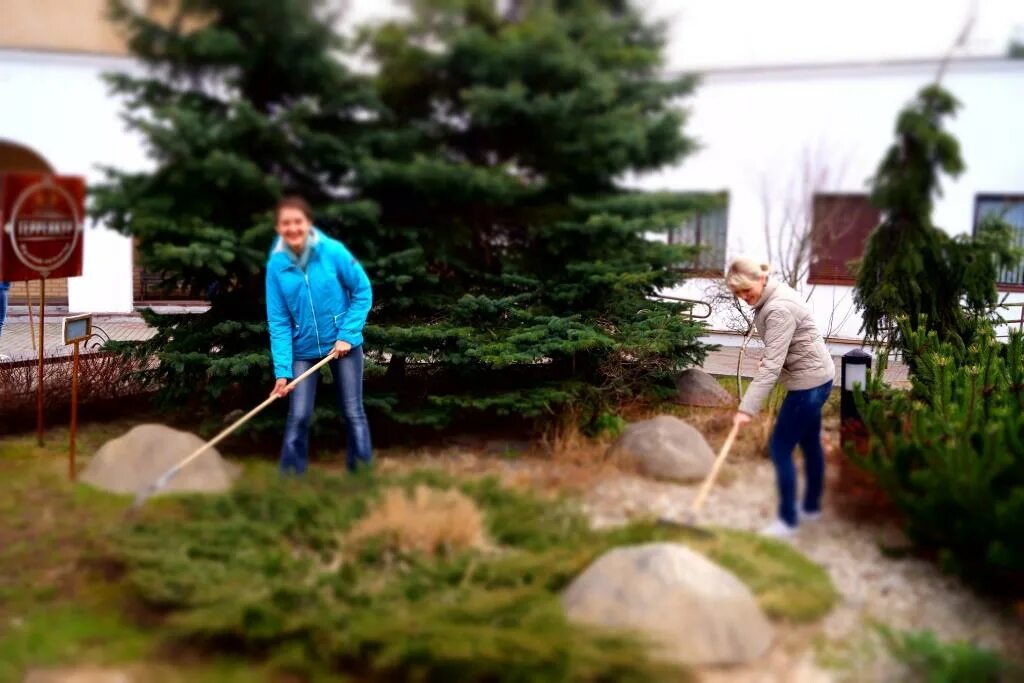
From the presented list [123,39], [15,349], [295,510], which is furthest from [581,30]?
[15,349]

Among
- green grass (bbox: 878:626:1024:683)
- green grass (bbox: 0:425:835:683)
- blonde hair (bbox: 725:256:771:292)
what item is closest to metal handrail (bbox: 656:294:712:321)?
blonde hair (bbox: 725:256:771:292)

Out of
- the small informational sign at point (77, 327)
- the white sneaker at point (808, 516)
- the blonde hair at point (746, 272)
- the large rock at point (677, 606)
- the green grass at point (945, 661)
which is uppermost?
the blonde hair at point (746, 272)

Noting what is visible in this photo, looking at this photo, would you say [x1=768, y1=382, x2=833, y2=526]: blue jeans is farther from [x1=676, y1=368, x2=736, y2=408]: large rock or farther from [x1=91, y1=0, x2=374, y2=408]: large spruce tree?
[x1=91, y1=0, x2=374, y2=408]: large spruce tree

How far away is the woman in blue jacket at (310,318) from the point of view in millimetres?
4570

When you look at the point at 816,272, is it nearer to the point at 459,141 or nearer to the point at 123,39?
the point at 459,141

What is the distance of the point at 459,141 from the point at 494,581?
7.09 ft

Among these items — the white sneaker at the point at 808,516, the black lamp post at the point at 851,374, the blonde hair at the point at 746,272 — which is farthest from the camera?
the black lamp post at the point at 851,374

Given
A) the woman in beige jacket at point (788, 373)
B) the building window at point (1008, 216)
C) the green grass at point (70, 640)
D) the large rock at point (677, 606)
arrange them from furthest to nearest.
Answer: the building window at point (1008, 216) < the woman in beige jacket at point (788, 373) < the green grass at point (70, 640) < the large rock at point (677, 606)

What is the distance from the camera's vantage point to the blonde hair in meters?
4.20

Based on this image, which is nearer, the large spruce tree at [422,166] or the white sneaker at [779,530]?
the white sneaker at [779,530]

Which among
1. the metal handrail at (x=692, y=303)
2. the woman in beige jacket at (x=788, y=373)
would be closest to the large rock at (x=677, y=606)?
the woman in beige jacket at (x=788, y=373)

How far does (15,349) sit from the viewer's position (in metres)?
9.59

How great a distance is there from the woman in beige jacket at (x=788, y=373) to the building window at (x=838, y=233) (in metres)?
0.72

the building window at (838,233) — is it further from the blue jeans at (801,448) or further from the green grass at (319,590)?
the green grass at (319,590)
